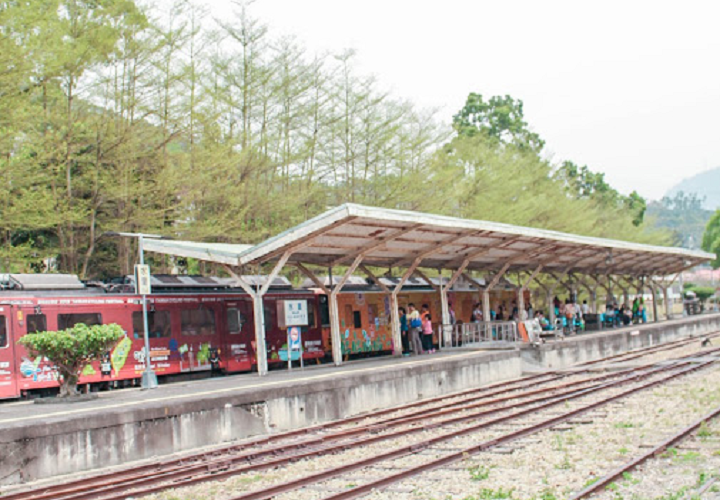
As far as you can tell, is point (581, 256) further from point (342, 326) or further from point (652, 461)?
point (652, 461)

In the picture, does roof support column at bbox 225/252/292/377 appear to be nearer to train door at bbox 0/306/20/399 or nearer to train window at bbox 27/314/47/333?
train window at bbox 27/314/47/333

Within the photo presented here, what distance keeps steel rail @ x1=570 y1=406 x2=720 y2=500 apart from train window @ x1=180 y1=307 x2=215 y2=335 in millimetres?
12427

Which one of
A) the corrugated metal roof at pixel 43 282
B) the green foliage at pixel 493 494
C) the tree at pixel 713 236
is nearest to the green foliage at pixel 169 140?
the corrugated metal roof at pixel 43 282

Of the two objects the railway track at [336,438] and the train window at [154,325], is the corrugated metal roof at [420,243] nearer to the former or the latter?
the train window at [154,325]

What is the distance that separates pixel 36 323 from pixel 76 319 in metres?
0.99

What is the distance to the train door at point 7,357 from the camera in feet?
52.7

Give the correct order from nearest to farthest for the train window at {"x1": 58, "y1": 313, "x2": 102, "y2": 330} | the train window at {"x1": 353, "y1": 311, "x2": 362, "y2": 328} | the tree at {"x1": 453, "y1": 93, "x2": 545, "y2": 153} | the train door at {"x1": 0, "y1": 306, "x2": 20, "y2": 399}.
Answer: the train door at {"x1": 0, "y1": 306, "x2": 20, "y2": 399}, the train window at {"x1": 58, "y1": 313, "x2": 102, "y2": 330}, the train window at {"x1": 353, "y1": 311, "x2": 362, "y2": 328}, the tree at {"x1": 453, "y1": 93, "x2": 545, "y2": 153}

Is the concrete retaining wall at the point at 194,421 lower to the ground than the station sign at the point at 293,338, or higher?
lower

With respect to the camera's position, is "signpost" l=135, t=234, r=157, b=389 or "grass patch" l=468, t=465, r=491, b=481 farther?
"signpost" l=135, t=234, r=157, b=389

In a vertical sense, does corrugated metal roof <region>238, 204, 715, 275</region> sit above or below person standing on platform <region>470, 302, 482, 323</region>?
above

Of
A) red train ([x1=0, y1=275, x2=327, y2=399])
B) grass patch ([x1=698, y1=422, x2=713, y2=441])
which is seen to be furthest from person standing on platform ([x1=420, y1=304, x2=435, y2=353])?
grass patch ([x1=698, y1=422, x2=713, y2=441])

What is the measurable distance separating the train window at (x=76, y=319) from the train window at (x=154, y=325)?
98cm

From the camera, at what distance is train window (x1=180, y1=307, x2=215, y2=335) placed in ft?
65.9

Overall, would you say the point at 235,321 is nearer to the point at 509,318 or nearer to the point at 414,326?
the point at 414,326
